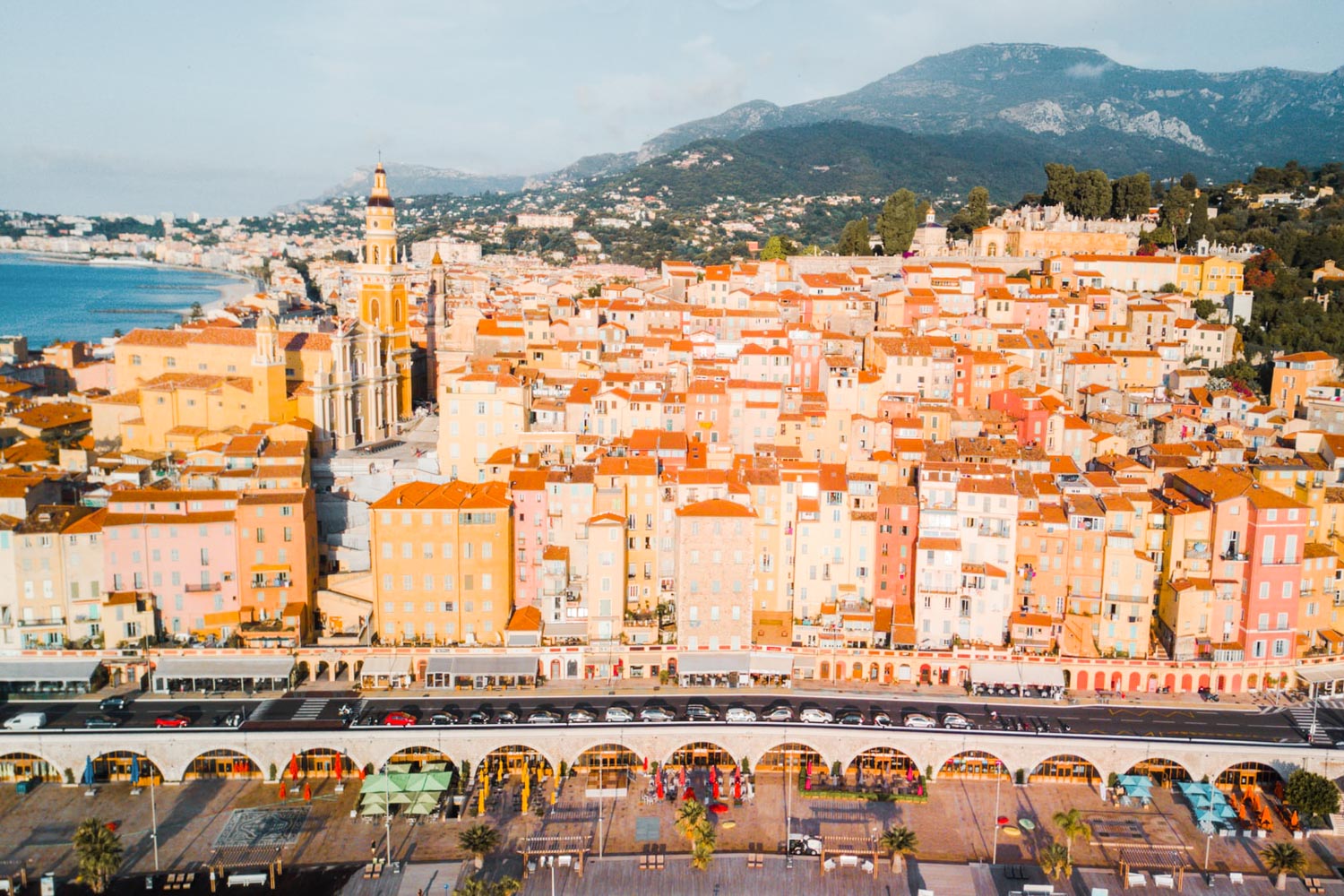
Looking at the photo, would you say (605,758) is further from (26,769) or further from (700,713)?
(26,769)

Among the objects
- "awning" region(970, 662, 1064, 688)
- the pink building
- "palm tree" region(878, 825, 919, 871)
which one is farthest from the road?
"palm tree" region(878, 825, 919, 871)

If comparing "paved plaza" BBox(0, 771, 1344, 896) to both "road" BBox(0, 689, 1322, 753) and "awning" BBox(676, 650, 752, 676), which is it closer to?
"road" BBox(0, 689, 1322, 753)

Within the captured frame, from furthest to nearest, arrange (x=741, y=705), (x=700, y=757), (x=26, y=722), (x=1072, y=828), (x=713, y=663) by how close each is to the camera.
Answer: (x=713, y=663)
(x=741, y=705)
(x=700, y=757)
(x=26, y=722)
(x=1072, y=828)

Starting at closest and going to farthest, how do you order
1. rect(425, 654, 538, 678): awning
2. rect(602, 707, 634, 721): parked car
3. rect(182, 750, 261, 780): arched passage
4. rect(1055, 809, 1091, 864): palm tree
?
rect(1055, 809, 1091, 864): palm tree
rect(182, 750, 261, 780): arched passage
rect(602, 707, 634, 721): parked car
rect(425, 654, 538, 678): awning

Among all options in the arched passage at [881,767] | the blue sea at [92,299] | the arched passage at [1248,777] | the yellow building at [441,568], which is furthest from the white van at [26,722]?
the blue sea at [92,299]

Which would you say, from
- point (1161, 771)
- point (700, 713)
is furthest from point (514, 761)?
point (1161, 771)

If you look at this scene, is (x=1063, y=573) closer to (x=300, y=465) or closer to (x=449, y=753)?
(x=449, y=753)

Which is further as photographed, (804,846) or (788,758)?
(788,758)

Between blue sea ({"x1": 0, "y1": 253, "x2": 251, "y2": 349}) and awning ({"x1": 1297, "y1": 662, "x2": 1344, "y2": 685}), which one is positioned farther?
blue sea ({"x1": 0, "y1": 253, "x2": 251, "y2": 349})
